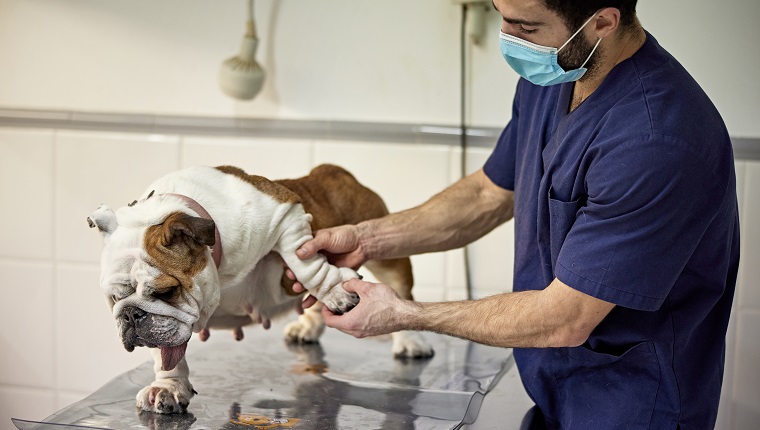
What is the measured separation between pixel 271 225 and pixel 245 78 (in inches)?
27.4

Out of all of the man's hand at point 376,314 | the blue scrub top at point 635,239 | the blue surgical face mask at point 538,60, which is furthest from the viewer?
the man's hand at point 376,314

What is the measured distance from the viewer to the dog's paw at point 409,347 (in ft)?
5.50

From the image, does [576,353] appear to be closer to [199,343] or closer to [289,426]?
[289,426]

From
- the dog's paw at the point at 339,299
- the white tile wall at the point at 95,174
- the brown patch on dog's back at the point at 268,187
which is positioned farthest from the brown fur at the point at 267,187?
the white tile wall at the point at 95,174

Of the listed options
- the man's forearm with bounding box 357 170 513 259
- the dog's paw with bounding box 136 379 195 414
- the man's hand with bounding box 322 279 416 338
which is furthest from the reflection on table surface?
the man's forearm with bounding box 357 170 513 259

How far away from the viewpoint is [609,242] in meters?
1.13

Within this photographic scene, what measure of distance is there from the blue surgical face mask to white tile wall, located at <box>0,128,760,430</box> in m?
0.72

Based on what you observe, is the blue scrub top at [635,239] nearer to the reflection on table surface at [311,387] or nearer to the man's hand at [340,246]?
the reflection on table surface at [311,387]

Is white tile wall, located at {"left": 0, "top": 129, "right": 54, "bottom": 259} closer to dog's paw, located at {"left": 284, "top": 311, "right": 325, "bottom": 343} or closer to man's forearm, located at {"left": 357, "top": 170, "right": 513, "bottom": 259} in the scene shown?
dog's paw, located at {"left": 284, "top": 311, "right": 325, "bottom": 343}

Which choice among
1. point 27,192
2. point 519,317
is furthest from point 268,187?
point 27,192

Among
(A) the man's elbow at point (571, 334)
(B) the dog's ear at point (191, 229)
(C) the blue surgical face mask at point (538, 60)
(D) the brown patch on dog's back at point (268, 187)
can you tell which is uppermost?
(C) the blue surgical face mask at point (538, 60)

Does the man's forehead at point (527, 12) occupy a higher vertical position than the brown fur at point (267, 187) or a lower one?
higher

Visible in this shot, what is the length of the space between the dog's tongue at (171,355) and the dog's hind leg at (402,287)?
49 cm

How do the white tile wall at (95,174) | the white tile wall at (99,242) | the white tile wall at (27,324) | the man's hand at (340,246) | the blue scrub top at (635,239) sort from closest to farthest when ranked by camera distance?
the blue scrub top at (635,239) < the man's hand at (340,246) < the white tile wall at (99,242) < the white tile wall at (95,174) < the white tile wall at (27,324)
